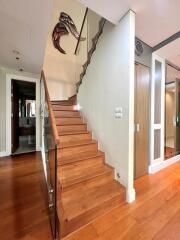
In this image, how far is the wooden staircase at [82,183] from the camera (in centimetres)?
159

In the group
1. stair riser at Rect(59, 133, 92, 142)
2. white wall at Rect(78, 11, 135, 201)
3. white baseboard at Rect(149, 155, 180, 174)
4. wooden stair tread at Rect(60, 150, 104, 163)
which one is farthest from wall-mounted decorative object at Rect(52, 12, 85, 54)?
white baseboard at Rect(149, 155, 180, 174)

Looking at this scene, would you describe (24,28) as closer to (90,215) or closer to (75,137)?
(75,137)

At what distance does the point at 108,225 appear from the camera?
1584mm

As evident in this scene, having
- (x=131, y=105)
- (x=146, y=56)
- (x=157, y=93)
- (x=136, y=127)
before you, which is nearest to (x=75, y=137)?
(x=136, y=127)

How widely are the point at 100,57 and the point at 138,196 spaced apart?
8.34 feet

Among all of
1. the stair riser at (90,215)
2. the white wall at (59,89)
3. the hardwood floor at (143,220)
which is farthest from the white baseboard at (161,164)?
the white wall at (59,89)

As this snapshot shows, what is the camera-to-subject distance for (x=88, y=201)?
1768mm

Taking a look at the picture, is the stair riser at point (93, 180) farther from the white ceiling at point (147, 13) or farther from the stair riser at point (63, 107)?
the white ceiling at point (147, 13)

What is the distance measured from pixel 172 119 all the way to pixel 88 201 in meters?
3.23

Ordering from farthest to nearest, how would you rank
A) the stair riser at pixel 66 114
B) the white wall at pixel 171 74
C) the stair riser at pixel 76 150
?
the white wall at pixel 171 74
the stair riser at pixel 66 114
the stair riser at pixel 76 150

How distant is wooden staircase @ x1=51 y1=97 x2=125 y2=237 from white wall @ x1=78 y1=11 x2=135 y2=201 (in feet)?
0.62

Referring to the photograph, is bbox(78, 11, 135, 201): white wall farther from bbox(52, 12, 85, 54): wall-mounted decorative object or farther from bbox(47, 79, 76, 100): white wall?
bbox(52, 12, 85, 54): wall-mounted decorative object

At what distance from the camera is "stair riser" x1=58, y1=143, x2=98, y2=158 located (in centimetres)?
234

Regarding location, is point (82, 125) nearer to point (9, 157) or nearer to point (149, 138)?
point (149, 138)
